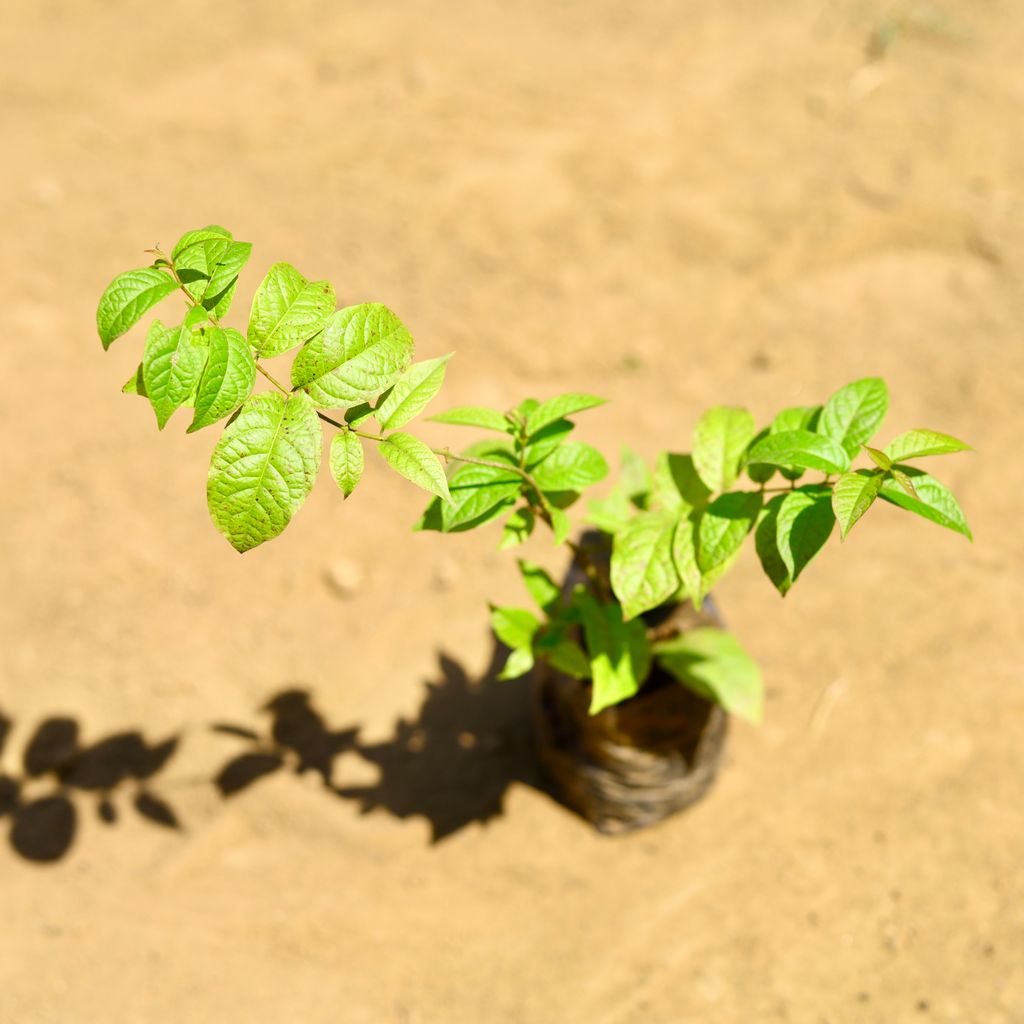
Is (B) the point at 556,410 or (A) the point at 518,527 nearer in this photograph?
(B) the point at 556,410

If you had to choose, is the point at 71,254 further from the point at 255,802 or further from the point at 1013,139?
the point at 1013,139

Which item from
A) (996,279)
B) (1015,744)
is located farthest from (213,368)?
(996,279)

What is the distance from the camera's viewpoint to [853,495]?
1240 millimetres

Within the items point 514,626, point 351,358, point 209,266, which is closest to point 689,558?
point 514,626

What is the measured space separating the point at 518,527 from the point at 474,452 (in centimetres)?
14

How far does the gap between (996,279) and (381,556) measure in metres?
2.30

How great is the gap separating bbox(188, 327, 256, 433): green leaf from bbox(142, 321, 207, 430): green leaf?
0.04 feet

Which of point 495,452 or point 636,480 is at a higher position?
point 495,452

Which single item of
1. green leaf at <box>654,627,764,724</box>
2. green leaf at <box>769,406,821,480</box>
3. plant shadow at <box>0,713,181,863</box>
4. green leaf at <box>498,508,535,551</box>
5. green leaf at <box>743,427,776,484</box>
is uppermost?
green leaf at <box>769,406,821,480</box>

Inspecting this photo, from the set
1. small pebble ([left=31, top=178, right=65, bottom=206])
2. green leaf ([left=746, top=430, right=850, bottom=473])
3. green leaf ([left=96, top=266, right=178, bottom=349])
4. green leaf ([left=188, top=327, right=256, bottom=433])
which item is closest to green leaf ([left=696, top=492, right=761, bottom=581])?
green leaf ([left=746, top=430, right=850, bottom=473])

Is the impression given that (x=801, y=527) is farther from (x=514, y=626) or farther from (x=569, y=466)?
(x=514, y=626)

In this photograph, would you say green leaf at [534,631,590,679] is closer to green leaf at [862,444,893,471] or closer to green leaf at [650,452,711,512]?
green leaf at [650,452,711,512]

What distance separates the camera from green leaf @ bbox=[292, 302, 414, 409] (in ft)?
4.23

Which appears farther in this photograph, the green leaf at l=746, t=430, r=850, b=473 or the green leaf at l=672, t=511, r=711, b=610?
the green leaf at l=672, t=511, r=711, b=610
